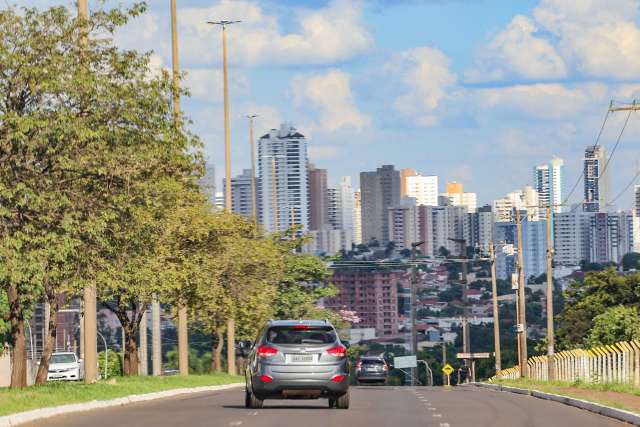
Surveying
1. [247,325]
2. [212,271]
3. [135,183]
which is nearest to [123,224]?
[135,183]

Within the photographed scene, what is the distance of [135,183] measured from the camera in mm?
31125

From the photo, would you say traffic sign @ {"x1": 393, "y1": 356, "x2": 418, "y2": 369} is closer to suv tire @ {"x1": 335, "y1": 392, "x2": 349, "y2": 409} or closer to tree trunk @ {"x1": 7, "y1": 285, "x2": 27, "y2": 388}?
tree trunk @ {"x1": 7, "y1": 285, "x2": 27, "y2": 388}

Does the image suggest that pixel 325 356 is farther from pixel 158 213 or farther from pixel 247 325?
pixel 247 325

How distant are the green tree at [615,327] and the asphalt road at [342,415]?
2280 inches

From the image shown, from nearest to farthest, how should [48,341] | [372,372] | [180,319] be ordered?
[48,341] → [180,319] → [372,372]

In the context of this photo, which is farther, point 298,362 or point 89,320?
point 89,320

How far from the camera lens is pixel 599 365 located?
165 ft

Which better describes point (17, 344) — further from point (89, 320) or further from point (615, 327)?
point (615, 327)

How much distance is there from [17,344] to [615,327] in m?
61.9

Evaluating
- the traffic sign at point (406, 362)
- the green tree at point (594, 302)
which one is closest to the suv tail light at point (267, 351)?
the green tree at point (594, 302)

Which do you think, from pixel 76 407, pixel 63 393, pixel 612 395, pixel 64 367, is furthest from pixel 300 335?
pixel 64 367

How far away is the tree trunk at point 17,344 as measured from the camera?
1448 inches

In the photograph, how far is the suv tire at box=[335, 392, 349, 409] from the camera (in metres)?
30.5

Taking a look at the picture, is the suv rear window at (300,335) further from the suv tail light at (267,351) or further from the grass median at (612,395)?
the grass median at (612,395)
